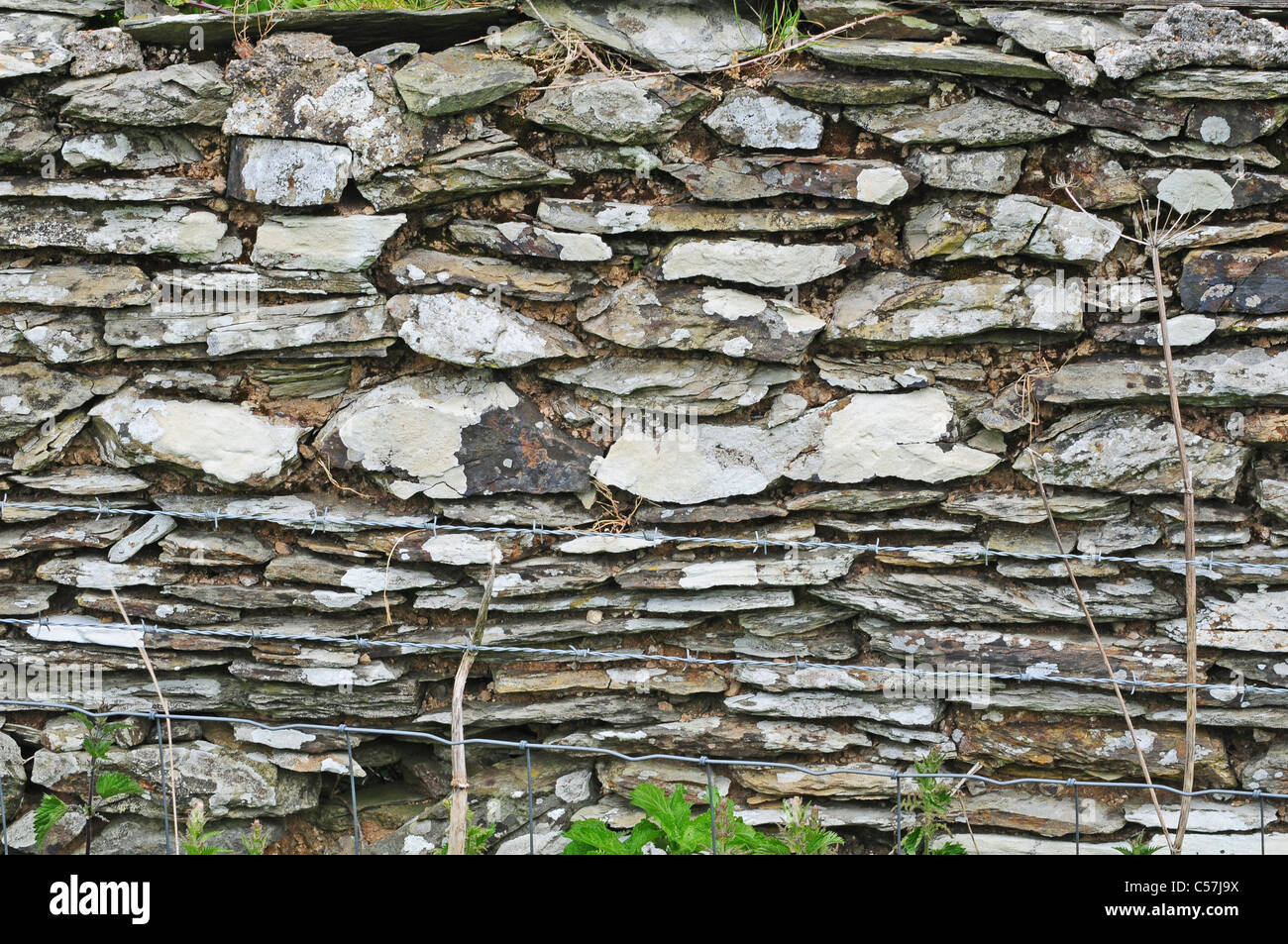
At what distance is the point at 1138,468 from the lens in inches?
125

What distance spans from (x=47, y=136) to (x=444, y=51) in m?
1.27

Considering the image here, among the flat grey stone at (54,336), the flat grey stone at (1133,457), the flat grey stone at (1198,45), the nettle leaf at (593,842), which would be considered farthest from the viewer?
the flat grey stone at (54,336)

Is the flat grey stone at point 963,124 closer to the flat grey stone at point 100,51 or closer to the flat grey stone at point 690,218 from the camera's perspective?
the flat grey stone at point 690,218

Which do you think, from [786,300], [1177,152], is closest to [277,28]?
[786,300]

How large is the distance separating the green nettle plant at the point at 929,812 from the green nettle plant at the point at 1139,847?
46 centimetres

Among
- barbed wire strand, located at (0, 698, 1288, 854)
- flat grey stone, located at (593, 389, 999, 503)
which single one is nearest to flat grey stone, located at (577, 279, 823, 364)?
flat grey stone, located at (593, 389, 999, 503)

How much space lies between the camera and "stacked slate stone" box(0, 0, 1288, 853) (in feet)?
10.2

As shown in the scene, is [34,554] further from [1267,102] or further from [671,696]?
[1267,102]

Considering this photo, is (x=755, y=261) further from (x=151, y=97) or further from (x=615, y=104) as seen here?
(x=151, y=97)

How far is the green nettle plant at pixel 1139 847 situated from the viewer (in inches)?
108

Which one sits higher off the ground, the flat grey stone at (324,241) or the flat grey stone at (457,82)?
the flat grey stone at (457,82)

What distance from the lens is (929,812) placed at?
123 inches

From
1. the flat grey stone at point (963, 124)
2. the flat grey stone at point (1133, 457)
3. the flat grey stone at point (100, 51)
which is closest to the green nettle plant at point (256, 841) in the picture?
the flat grey stone at point (100, 51)

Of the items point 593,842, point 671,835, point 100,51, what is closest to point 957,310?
point 671,835
